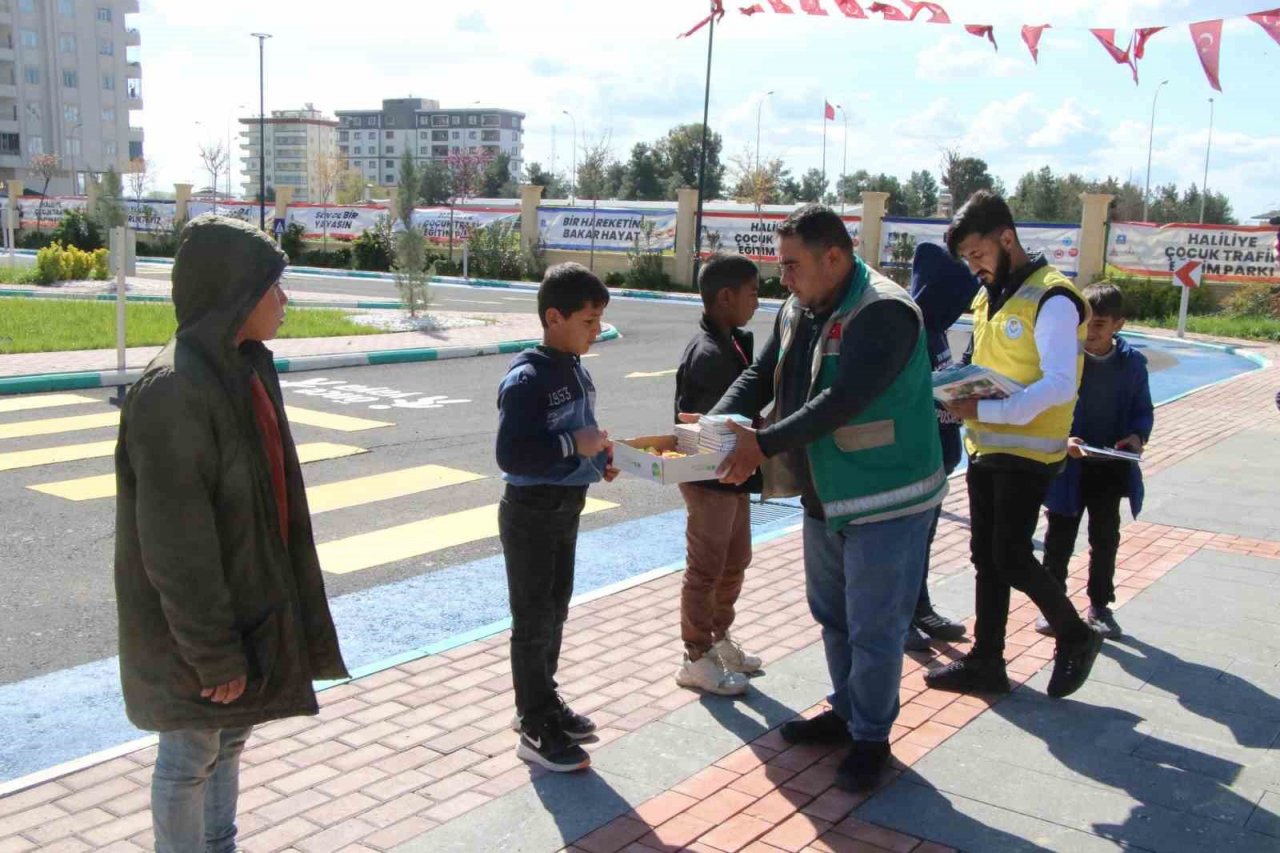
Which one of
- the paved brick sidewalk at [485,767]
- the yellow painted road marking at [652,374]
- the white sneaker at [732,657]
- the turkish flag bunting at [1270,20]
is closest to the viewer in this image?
the paved brick sidewalk at [485,767]

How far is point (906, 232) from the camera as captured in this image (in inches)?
1212

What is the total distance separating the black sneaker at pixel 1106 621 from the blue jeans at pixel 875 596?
1947mm

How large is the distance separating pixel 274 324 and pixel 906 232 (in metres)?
29.5

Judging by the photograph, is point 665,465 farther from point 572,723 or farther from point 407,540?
point 407,540

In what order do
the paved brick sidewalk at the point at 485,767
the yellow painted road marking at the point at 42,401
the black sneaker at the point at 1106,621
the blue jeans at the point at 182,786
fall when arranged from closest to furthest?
1. the blue jeans at the point at 182,786
2. the paved brick sidewalk at the point at 485,767
3. the black sneaker at the point at 1106,621
4. the yellow painted road marking at the point at 42,401

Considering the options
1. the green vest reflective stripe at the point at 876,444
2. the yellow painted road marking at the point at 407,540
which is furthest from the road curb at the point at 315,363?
the green vest reflective stripe at the point at 876,444

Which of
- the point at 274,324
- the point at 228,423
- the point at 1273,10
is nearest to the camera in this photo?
the point at 228,423

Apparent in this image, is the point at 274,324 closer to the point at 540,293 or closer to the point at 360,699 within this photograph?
the point at 540,293

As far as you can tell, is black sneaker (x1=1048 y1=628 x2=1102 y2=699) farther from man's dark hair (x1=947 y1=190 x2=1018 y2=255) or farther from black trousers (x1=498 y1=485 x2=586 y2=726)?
black trousers (x1=498 y1=485 x2=586 y2=726)

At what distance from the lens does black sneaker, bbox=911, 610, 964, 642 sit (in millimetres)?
5254

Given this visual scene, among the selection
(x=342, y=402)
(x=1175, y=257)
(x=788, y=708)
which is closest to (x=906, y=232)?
(x=1175, y=257)

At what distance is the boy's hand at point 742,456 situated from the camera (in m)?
3.67

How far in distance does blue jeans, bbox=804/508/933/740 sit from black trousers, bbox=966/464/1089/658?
62 cm

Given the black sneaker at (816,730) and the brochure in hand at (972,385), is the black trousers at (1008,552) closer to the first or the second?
the brochure in hand at (972,385)
